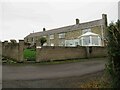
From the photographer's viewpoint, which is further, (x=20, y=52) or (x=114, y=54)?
(x=20, y=52)

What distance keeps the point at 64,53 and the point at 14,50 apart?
6.60 meters

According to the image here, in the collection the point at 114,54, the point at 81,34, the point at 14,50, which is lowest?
the point at 14,50

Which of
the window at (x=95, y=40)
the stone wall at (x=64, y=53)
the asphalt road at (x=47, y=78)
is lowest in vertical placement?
the asphalt road at (x=47, y=78)

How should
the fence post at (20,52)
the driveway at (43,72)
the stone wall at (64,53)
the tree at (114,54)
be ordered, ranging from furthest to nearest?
the stone wall at (64,53)
the fence post at (20,52)
the driveway at (43,72)
the tree at (114,54)

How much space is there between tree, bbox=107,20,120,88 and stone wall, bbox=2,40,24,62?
756 inches

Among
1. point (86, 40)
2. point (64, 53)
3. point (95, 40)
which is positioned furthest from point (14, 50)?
point (95, 40)

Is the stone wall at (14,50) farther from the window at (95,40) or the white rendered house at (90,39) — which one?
the window at (95,40)

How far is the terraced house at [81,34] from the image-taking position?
45312mm

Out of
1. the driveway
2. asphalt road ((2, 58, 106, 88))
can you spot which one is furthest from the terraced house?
asphalt road ((2, 58, 106, 88))

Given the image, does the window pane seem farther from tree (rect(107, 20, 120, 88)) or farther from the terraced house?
tree (rect(107, 20, 120, 88))

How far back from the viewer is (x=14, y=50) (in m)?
27.2

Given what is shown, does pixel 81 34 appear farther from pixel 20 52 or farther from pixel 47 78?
pixel 47 78

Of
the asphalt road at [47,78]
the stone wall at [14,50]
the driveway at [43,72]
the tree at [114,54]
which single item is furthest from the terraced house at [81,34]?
the tree at [114,54]

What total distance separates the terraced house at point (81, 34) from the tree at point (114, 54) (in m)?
33.9
